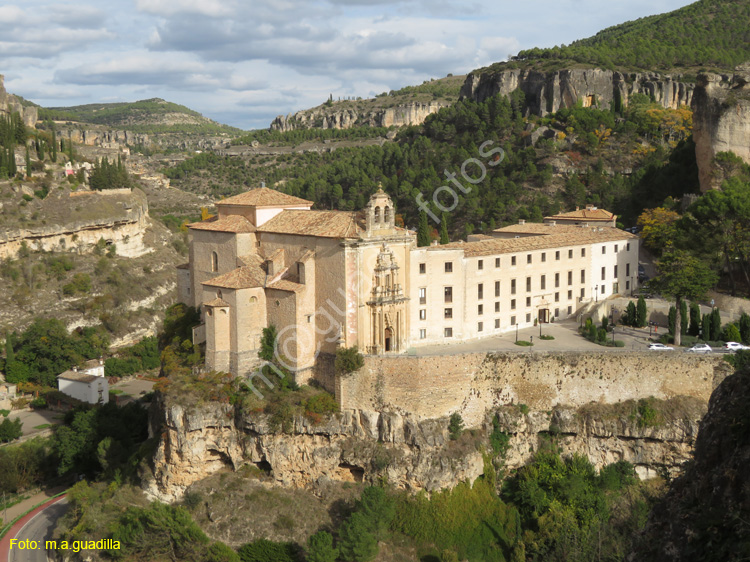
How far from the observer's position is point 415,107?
150 m

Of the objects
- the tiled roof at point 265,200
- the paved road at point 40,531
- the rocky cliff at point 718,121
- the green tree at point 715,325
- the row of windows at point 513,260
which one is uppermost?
the rocky cliff at point 718,121

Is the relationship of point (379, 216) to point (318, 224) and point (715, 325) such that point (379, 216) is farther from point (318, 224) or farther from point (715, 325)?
point (715, 325)

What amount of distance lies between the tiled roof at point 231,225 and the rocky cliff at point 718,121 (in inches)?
1412

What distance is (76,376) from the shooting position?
61906mm

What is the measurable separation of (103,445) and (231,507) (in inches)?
504

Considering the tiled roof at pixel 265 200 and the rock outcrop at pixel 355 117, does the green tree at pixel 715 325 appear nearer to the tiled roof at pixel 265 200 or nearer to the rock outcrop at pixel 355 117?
the tiled roof at pixel 265 200

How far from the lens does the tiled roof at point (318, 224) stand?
37344 mm

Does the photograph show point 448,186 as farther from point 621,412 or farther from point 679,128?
point 621,412

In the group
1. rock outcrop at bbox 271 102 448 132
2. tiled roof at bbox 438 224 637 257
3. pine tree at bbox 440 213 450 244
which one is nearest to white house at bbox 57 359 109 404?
pine tree at bbox 440 213 450 244

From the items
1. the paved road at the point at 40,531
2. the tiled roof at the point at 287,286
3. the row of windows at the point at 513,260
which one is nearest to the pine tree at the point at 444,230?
the row of windows at the point at 513,260

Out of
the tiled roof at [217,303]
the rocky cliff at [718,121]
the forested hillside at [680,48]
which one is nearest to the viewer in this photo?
the tiled roof at [217,303]

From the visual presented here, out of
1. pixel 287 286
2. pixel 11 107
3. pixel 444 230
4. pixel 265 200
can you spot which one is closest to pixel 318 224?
pixel 287 286

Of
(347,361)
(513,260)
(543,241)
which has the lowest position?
(347,361)

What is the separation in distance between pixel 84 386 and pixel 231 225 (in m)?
27.3
